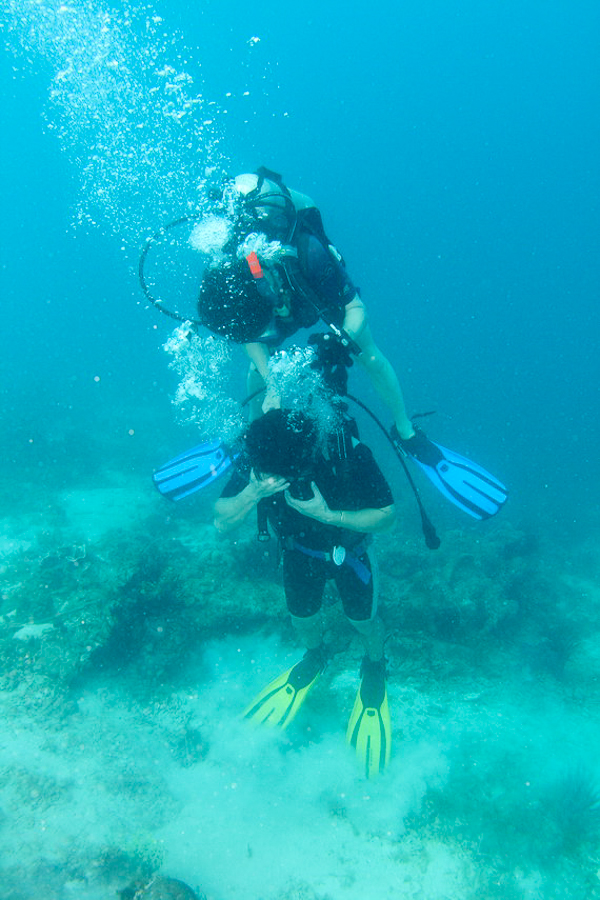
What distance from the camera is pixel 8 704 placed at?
500 centimetres

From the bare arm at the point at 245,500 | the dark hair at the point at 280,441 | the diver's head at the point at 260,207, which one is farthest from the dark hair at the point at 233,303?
the bare arm at the point at 245,500

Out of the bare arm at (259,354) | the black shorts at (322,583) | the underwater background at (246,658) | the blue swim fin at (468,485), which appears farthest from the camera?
the blue swim fin at (468,485)

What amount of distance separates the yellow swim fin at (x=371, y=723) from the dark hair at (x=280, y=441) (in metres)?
2.72

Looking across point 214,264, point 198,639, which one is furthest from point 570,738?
point 214,264

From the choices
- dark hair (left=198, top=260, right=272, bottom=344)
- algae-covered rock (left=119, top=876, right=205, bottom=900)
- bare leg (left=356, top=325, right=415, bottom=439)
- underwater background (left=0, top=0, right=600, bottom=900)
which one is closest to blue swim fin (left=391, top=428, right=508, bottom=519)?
bare leg (left=356, top=325, right=415, bottom=439)

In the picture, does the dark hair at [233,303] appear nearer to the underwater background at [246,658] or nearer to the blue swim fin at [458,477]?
the underwater background at [246,658]

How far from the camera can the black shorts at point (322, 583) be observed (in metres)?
4.04

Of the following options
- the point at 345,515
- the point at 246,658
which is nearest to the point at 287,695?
the point at 246,658

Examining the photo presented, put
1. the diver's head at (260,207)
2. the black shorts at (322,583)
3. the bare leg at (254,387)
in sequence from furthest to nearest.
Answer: the bare leg at (254,387) → the diver's head at (260,207) → the black shorts at (322,583)

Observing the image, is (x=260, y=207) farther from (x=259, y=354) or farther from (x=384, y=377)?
(x=384, y=377)

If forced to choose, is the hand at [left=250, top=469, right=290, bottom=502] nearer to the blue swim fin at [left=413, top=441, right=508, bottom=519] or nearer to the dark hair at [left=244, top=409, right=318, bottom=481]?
the dark hair at [left=244, top=409, right=318, bottom=481]

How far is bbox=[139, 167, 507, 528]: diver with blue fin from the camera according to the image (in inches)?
144

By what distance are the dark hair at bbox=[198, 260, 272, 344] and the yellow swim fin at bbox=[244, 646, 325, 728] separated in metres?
3.36

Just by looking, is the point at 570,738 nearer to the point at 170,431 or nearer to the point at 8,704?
the point at 8,704
